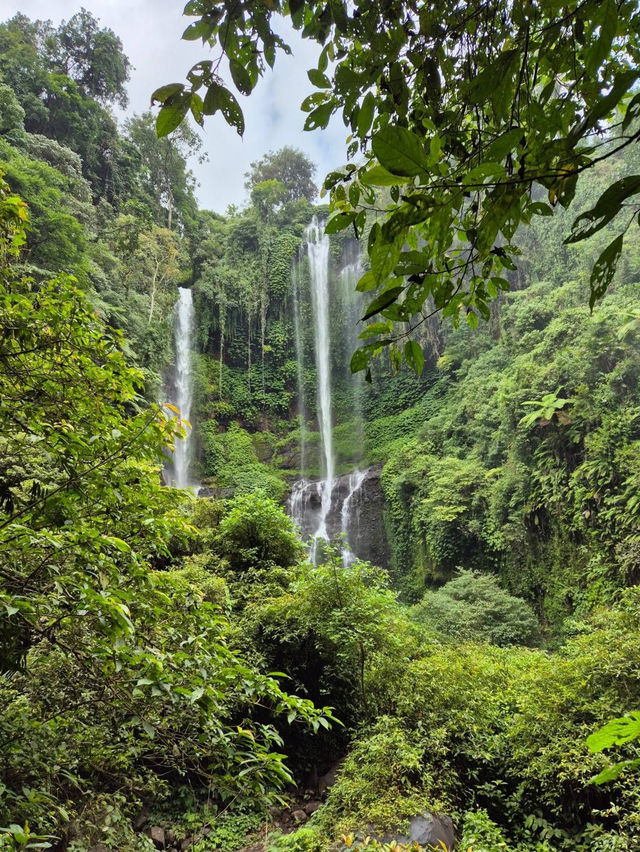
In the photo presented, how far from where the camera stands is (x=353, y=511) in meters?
15.0

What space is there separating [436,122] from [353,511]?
14374 mm

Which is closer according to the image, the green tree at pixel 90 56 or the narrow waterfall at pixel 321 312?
the green tree at pixel 90 56

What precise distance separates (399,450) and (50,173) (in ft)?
40.7

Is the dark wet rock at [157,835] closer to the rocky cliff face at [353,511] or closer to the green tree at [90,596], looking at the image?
the green tree at [90,596]

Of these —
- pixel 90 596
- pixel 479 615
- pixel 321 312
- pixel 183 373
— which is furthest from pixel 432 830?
pixel 321 312

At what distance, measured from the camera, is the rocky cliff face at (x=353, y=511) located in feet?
46.1

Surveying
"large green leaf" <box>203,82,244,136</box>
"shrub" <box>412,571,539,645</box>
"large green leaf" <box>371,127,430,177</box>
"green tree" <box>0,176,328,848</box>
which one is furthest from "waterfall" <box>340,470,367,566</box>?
"large green leaf" <box>371,127,430,177</box>

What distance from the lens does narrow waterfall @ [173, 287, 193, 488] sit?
16.0m

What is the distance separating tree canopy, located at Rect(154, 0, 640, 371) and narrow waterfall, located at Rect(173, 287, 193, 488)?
15403 millimetres

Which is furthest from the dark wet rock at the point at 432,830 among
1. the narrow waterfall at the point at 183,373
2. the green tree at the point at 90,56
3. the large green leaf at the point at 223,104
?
the green tree at the point at 90,56

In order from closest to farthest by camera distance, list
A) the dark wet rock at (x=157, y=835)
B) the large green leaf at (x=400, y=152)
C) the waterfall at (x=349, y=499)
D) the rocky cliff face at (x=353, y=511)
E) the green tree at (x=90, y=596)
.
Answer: the large green leaf at (x=400, y=152) < the green tree at (x=90, y=596) < the dark wet rock at (x=157, y=835) < the rocky cliff face at (x=353, y=511) < the waterfall at (x=349, y=499)

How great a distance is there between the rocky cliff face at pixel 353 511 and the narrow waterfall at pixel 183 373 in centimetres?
414

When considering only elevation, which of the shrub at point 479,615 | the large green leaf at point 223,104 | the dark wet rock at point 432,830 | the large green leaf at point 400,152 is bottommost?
the dark wet rock at point 432,830

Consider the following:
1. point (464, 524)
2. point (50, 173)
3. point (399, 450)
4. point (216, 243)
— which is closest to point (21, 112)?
point (50, 173)
